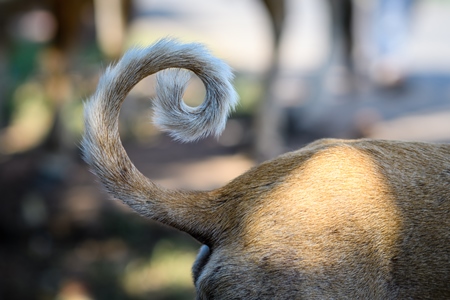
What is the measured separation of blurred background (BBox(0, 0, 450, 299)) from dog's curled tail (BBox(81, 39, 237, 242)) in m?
1.15

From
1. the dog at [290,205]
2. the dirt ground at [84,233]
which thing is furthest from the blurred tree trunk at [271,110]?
the dog at [290,205]

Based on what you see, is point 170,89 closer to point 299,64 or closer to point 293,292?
point 293,292

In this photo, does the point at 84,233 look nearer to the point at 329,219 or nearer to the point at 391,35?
the point at 329,219

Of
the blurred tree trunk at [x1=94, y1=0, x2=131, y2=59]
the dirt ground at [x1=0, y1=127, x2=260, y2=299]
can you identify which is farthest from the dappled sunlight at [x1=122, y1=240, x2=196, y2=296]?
the blurred tree trunk at [x1=94, y1=0, x2=131, y2=59]

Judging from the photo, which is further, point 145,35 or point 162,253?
point 145,35

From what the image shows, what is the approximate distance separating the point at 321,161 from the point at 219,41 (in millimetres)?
11986

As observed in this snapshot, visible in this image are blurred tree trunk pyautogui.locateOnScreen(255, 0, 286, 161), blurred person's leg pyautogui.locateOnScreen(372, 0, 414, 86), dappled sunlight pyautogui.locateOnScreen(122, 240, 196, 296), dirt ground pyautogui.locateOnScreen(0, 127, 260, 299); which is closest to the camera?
dappled sunlight pyautogui.locateOnScreen(122, 240, 196, 296)

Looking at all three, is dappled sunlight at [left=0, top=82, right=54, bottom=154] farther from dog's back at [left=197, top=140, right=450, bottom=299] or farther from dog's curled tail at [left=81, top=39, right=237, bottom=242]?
dog's back at [left=197, top=140, right=450, bottom=299]

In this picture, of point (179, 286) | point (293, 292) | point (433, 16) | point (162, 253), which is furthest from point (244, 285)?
point (433, 16)

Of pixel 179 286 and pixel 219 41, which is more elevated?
pixel 219 41

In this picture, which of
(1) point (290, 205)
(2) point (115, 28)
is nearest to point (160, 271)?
(2) point (115, 28)

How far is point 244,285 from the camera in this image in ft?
8.66

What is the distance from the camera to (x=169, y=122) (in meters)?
3.00

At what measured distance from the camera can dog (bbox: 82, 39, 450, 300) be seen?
2668mm
